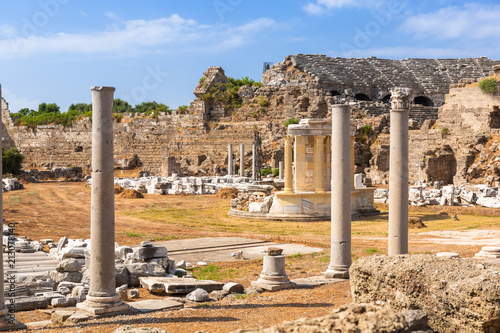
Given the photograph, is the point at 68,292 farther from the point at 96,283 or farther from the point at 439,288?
the point at 439,288

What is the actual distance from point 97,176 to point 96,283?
152 centimetres

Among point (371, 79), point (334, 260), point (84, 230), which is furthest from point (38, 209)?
point (371, 79)

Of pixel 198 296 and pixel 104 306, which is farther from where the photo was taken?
pixel 198 296

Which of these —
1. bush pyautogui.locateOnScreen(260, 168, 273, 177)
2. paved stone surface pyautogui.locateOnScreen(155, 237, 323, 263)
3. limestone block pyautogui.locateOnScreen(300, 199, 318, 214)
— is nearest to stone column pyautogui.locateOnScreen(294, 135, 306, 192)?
limestone block pyautogui.locateOnScreen(300, 199, 318, 214)

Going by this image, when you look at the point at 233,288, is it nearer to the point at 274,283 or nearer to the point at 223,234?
the point at 274,283

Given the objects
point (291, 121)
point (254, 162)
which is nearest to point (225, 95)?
point (291, 121)

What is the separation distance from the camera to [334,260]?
454 inches

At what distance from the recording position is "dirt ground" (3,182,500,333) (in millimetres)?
8164

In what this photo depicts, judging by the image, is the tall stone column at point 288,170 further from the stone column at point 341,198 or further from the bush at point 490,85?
the bush at point 490,85

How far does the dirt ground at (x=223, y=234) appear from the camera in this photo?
8.16 m

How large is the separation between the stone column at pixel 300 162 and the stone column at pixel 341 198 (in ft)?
41.7

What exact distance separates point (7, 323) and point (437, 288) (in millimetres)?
5256

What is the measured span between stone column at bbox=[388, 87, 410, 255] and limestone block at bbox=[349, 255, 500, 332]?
12.3 ft

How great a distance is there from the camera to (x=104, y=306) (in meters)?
8.41
